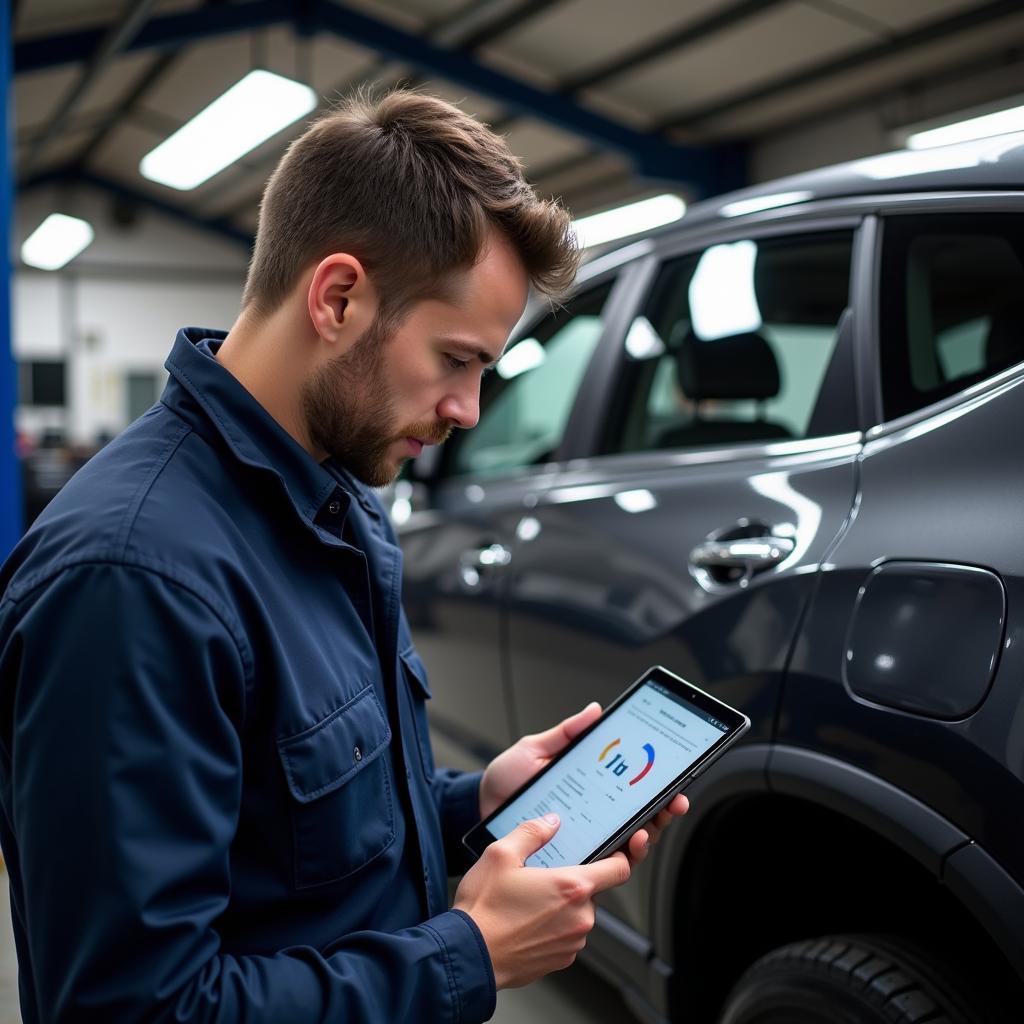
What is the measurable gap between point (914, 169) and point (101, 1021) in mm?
1376

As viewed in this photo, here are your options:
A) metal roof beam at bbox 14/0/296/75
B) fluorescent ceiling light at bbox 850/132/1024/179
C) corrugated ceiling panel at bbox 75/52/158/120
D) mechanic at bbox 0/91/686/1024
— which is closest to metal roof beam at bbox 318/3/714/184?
metal roof beam at bbox 14/0/296/75

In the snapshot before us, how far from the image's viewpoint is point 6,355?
3562mm

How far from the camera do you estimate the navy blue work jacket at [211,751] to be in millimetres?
761

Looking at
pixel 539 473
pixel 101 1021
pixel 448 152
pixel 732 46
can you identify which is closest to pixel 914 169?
pixel 448 152

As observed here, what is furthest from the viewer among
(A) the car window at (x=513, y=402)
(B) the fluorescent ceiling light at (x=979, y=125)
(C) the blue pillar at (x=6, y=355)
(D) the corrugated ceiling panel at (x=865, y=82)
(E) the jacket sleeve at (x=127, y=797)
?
(D) the corrugated ceiling panel at (x=865, y=82)

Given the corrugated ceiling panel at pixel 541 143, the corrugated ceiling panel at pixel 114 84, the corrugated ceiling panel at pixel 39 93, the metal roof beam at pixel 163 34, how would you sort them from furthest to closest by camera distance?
the corrugated ceiling panel at pixel 541 143, the corrugated ceiling panel at pixel 114 84, the corrugated ceiling panel at pixel 39 93, the metal roof beam at pixel 163 34

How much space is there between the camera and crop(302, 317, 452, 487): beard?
992 mm

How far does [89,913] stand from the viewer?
2.48 feet

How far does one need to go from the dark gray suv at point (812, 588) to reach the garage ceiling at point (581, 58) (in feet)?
14.0

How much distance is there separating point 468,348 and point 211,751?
1.50 ft

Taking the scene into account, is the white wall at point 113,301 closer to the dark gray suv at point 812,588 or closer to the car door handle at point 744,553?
the dark gray suv at point 812,588

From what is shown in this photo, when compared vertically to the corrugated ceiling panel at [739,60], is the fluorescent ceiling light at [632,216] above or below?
below

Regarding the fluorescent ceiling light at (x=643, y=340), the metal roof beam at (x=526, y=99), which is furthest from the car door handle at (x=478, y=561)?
the metal roof beam at (x=526, y=99)

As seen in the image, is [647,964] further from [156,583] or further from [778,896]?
[156,583]
